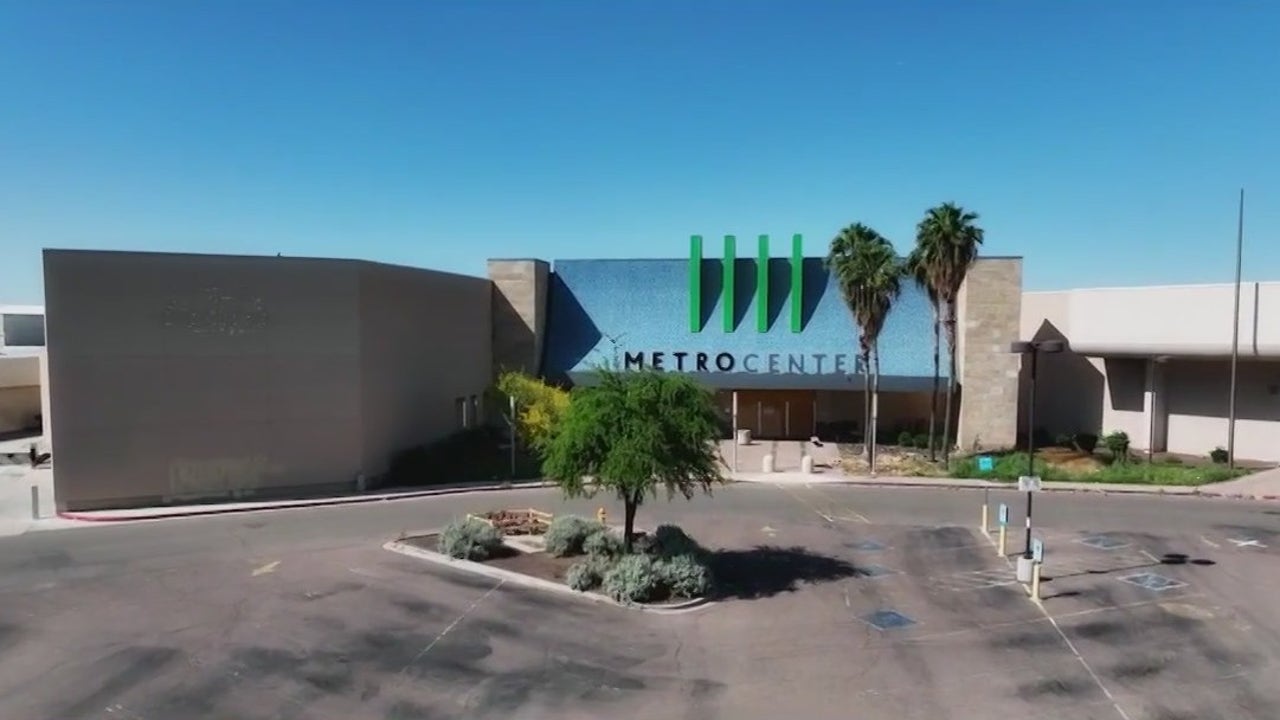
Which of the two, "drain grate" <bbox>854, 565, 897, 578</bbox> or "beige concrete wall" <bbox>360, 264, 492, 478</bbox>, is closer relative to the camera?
"drain grate" <bbox>854, 565, 897, 578</bbox>

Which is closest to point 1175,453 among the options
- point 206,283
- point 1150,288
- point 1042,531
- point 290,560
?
point 1150,288

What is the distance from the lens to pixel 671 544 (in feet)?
63.2

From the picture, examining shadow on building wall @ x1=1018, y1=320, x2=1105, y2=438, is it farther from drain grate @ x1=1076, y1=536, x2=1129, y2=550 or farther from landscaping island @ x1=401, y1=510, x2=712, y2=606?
landscaping island @ x1=401, y1=510, x2=712, y2=606

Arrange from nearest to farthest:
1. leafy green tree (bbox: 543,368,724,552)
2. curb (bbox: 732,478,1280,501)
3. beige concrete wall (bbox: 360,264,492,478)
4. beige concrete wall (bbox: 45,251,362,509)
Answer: leafy green tree (bbox: 543,368,724,552) → beige concrete wall (bbox: 45,251,362,509) → curb (bbox: 732,478,1280,501) → beige concrete wall (bbox: 360,264,492,478)

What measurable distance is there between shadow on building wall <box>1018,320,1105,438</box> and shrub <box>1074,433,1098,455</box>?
1.38 metres

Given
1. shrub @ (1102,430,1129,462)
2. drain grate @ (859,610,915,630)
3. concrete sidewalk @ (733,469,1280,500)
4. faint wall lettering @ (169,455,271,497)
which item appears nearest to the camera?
drain grate @ (859,610,915,630)

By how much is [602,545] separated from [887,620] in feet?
22.1

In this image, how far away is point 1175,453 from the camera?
37.0 m

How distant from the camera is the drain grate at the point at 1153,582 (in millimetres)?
18109

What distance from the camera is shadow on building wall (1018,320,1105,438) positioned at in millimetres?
39344

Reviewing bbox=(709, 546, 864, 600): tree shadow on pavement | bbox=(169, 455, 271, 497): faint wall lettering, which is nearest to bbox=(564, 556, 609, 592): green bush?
bbox=(709, 546, 864, 600): tree shadow on pavement

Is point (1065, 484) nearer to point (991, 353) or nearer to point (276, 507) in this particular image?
point (991, 353)

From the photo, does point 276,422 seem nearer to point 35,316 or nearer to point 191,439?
point 191,439

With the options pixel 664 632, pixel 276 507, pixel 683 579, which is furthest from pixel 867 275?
pixel 276 507
